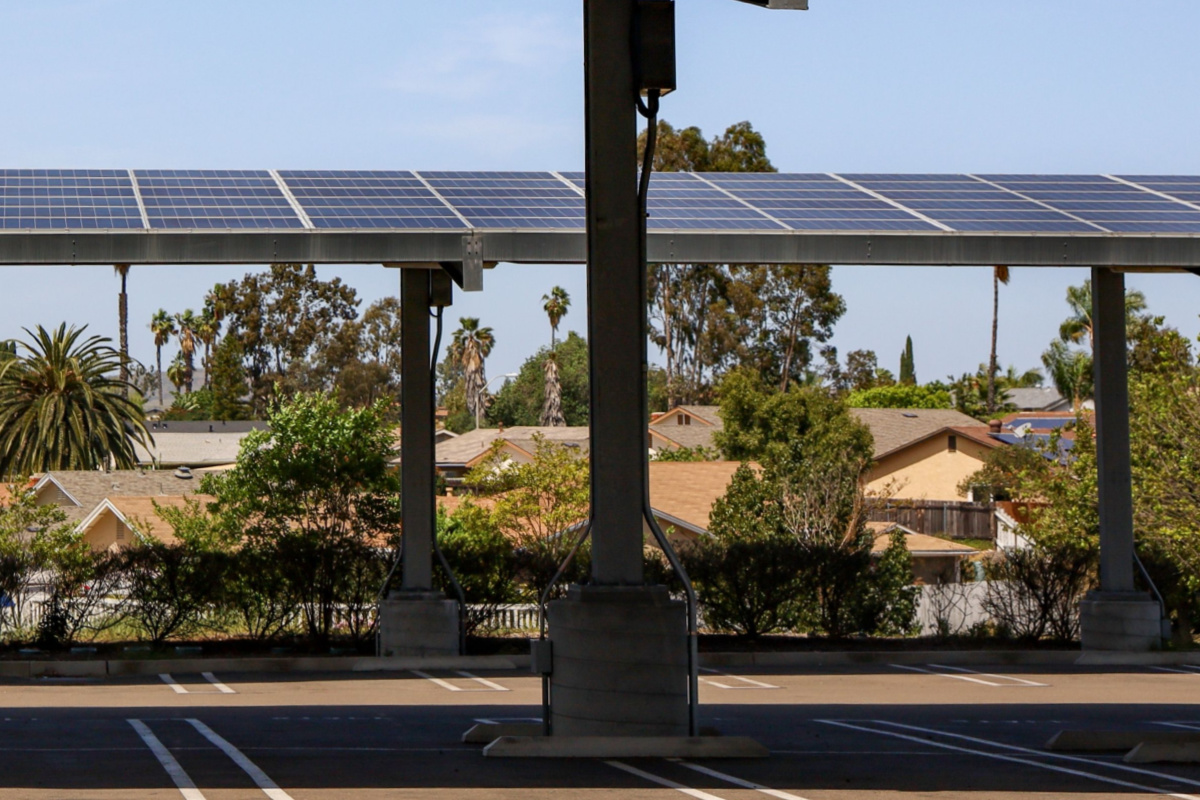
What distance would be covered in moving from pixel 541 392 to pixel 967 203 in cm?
7102

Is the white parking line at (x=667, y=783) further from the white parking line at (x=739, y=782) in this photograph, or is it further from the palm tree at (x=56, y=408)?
the palm tree at (x=56, y=408)

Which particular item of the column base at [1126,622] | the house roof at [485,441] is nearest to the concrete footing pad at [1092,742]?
the column base at [1126,622]

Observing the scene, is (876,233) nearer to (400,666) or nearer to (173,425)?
(400,666)

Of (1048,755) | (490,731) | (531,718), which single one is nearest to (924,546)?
(531,718)

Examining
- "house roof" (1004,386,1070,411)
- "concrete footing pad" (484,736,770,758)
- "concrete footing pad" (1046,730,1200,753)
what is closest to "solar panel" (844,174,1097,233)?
"concrete footing pad" (1046,730,1200,753)

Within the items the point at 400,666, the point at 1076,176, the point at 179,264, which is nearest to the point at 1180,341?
the point at 1076,176

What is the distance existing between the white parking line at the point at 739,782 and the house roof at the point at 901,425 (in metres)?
47.2

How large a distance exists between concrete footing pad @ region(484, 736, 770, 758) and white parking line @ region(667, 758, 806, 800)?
0.12 m

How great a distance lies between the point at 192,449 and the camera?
228ft

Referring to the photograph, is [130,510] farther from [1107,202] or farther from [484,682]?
[1107,202]

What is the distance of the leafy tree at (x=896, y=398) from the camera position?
80156 millimetres

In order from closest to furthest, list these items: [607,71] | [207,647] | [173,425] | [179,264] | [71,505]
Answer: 1. [607,71]
2. [179,264]
3. [207,647]
4. [71,505]
5. [173,425]

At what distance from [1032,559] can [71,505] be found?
105 feet

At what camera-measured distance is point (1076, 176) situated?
68.0 ft
